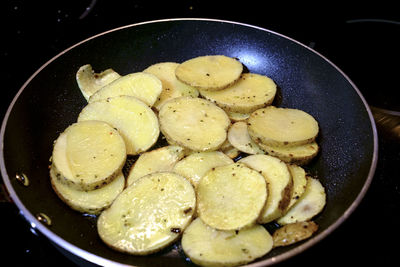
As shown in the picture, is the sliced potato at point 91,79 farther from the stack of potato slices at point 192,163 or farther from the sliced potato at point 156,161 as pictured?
the sliced potato at point 156,161

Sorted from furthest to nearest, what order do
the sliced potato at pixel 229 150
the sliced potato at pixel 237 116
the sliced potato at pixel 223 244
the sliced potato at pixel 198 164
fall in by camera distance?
the sliced potato at pixel 237 116, the sliced potato at pixel 229 150, the sliced potato at pixel 198 164, the sliced potato at pixel 223 244

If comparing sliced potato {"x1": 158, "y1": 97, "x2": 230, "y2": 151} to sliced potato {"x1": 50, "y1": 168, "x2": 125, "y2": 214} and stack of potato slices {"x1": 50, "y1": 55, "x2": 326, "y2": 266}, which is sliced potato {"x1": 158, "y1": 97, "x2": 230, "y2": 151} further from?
sliced potato {"x1": 50, "y1": 168, "x2": 125, "y2": 214}

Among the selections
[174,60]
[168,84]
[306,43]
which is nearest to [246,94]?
[168,84]

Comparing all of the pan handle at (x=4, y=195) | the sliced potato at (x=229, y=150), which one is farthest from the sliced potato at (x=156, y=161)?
the pan handle at (x=4, y=195)

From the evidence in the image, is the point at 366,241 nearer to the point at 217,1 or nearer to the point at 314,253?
the point at 314,253

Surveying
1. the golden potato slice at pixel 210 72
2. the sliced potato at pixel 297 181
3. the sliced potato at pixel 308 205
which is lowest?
the sliced potato at pixel 308 205

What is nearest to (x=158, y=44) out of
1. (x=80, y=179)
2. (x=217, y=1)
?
(x=217, y=1)
